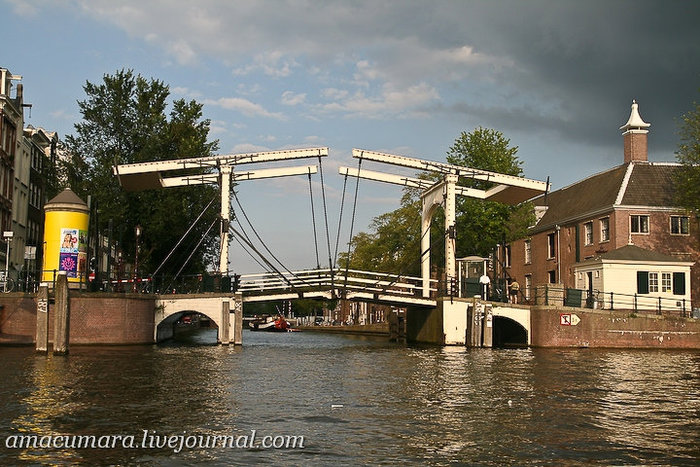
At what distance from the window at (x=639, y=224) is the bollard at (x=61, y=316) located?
101ft

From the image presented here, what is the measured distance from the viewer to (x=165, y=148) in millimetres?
42188

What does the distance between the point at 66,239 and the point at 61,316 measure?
540 centimetres

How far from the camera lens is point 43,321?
25406 mm

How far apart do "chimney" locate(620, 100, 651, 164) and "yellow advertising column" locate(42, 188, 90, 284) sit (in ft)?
107

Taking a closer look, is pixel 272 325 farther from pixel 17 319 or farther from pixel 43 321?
pixel 43 321

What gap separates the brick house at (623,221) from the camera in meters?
43.8

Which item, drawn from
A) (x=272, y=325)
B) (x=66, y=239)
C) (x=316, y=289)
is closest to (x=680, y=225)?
(x=316, y=289)

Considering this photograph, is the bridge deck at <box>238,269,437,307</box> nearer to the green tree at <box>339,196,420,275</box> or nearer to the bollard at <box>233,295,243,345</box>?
the bollard at <box>233,295,243,345</box>

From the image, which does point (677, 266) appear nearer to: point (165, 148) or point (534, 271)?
point (534, 271)

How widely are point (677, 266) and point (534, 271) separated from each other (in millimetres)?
18240

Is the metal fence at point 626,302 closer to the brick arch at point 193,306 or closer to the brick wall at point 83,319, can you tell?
the brick arch at point 193,306

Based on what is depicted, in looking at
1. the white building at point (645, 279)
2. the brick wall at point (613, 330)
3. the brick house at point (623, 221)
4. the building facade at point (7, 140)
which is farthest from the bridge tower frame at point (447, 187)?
the building facade at point (7, 140)

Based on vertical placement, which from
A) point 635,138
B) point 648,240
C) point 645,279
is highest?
point 635,138

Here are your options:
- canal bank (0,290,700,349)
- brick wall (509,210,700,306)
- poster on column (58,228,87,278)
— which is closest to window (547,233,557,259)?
brick wall (509,210,700,306)
